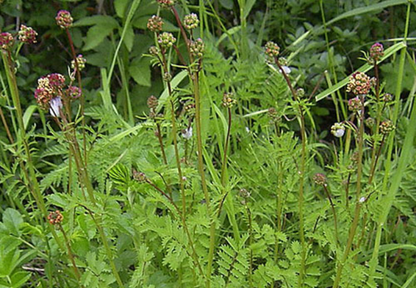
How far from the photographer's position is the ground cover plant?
982 millimetres

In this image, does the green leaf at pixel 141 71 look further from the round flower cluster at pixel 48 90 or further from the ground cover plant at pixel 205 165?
the round flower cluster at pixel 48 90

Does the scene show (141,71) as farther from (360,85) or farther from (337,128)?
(360,85)

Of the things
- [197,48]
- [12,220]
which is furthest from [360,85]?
[12,220]

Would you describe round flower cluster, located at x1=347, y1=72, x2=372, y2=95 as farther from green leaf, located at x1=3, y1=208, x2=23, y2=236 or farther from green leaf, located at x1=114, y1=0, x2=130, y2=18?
green leaf, located at x1=114, y1=0, x2=130, y2=18

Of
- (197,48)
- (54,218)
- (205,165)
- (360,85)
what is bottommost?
(205,165)

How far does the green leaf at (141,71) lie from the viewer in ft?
6.64

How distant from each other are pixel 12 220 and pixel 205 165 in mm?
479

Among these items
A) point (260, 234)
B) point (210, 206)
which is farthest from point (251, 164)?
point (210, 206)

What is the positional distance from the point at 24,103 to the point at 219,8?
0.86 m

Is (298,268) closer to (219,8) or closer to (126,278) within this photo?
(126,278)

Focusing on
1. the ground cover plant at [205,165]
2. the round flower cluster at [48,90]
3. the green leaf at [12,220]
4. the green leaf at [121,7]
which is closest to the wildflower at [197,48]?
the ground cover plant at [205,165]

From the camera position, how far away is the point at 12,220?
4.10ft

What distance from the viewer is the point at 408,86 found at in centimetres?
192

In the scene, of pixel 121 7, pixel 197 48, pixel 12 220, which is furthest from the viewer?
pixel 121 7
